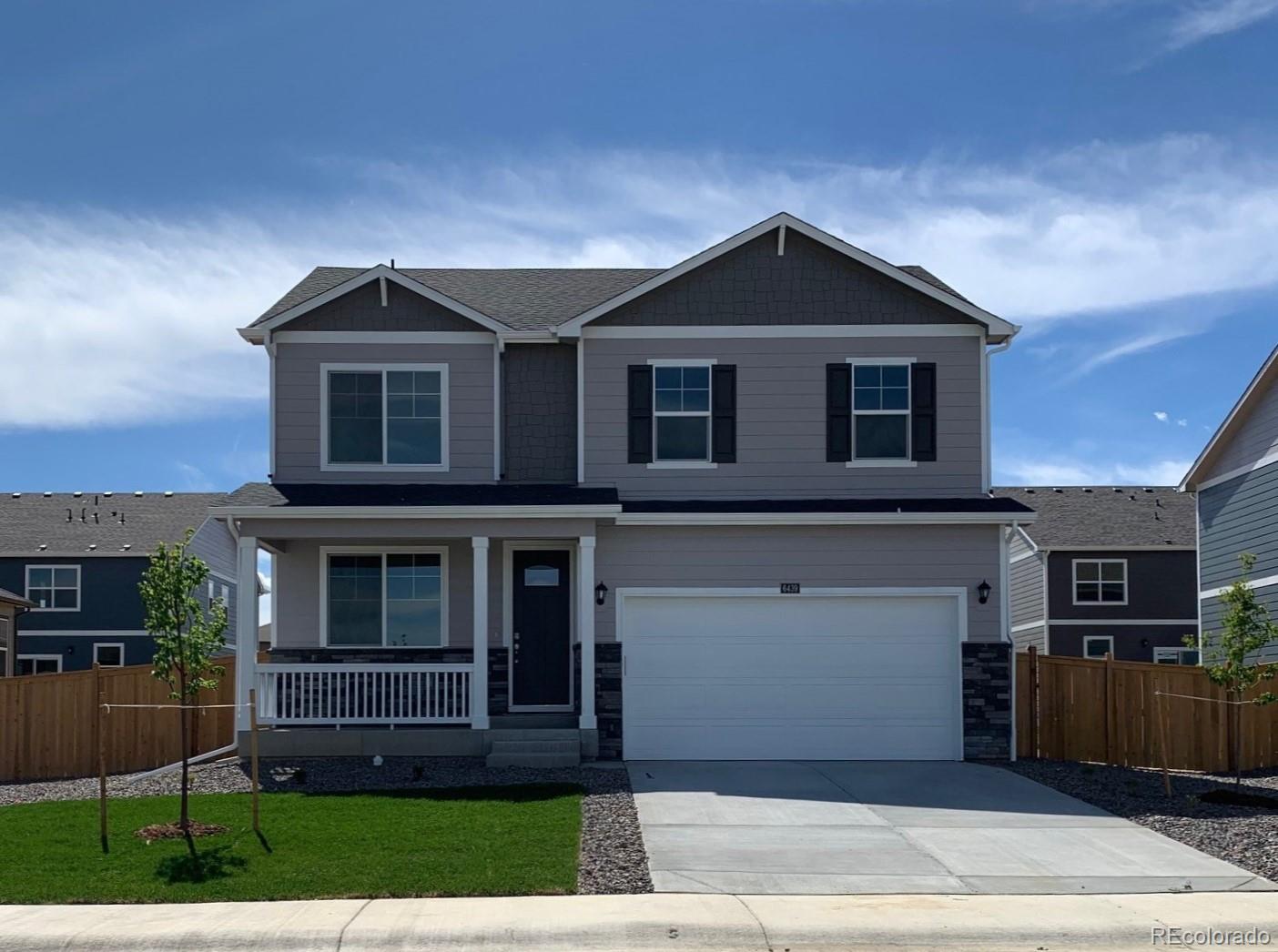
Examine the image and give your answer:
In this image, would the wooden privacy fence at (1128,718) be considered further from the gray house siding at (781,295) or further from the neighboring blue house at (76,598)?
the neighboring blue house at (76,598)

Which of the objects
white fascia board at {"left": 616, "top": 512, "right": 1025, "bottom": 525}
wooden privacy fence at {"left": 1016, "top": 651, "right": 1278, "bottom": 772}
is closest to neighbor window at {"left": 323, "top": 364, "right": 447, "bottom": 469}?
white fascia board at {"left": 616, "top": 512, "right": 1025, "bottom": 525}

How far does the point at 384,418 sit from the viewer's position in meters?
19.5

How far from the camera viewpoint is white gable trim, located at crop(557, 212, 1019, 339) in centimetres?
1898

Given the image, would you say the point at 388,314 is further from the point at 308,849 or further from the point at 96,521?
the point at 96,521

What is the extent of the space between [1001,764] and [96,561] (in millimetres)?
27294

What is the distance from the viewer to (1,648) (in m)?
31.2

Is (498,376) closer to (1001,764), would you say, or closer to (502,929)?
(1001,764)

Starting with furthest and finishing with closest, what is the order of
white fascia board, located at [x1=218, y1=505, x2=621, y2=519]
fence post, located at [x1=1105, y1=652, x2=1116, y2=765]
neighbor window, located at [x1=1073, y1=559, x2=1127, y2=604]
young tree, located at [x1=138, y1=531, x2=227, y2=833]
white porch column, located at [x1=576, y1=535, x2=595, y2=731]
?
1. neighbor window, located at [x1=1073, y1=559, x2=1127, y2=604]
2. fence post, located at [x1=1105, y1=652, x2=1116, y2=765]
3. white porch column, located at [x1=576, y1=535, x2=595, y2=731]
4. white fascia board, located at [x1=218, y1=505, x2=621, y2=519]
5. young tree, located at [x1=138, y1=531, x2=227, y2=833]

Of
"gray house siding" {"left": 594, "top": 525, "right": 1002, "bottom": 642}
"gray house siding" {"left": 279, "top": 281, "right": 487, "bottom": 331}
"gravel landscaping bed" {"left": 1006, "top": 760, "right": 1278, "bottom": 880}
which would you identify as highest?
"gray house siding" {"left": 279, "top": 281, "right": 487, "bottom": 331}

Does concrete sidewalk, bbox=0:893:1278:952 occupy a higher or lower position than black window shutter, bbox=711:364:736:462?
lower

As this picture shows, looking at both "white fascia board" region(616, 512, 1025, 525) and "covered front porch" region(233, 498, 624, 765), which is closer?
"covered front porch" region(233, 498, 624, 765)

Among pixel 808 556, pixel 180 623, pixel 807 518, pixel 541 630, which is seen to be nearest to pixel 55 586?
pixel 541 630

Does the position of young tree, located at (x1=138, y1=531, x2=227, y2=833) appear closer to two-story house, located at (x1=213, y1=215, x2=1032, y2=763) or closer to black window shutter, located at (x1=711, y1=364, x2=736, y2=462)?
two-story house, located at (x1=213, y1=215, x2=1032, y2=763)

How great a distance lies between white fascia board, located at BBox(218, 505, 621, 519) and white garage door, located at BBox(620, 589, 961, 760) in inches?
58.1
